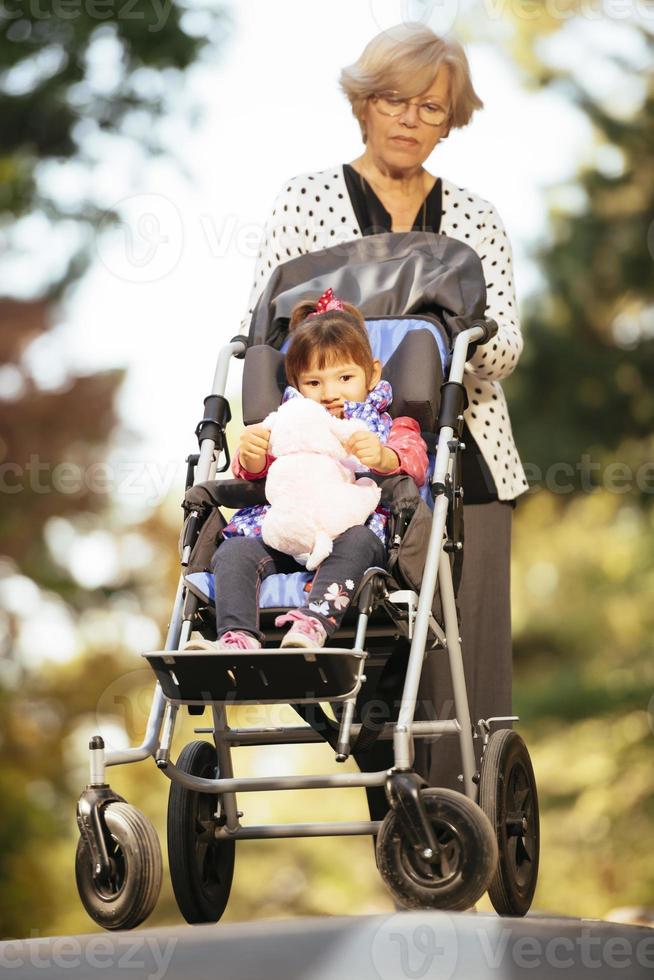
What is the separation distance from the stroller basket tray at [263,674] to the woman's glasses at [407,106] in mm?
1716

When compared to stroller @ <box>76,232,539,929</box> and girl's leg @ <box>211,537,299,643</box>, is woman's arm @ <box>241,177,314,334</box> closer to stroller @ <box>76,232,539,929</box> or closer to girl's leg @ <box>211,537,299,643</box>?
stroller @ <box>76,232,539,929</box>

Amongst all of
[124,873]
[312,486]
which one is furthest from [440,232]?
[124,873]

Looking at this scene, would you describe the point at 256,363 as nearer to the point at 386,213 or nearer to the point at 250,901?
the point at 386,213

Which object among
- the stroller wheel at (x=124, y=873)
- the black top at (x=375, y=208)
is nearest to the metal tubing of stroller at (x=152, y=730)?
the stroller wheel at (x=124, y=873)

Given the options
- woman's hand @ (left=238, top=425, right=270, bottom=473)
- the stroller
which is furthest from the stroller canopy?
woman's hand @ (left=238, top=425, right=270, bottom=473)

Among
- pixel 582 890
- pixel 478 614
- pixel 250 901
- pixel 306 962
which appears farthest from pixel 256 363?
pixel 250 901

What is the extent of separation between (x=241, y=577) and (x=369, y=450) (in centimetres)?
40

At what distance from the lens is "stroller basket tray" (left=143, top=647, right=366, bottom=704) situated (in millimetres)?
2975

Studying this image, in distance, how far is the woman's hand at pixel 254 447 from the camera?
3439mm

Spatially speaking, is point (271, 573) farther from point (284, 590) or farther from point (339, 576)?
point (339, 576)

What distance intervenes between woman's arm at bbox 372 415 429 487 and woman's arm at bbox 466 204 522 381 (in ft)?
1.37

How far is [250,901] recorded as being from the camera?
14.1 metres

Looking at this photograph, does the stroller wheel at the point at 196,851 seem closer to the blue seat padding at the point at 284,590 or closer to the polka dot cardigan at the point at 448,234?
the blue seat padding at the point at 284,590

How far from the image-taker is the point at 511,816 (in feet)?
11.6
